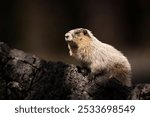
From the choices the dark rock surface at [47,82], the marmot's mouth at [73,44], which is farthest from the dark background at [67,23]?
the dark rock surface at [47,82]

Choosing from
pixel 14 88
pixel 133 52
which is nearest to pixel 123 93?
pixel 14 88

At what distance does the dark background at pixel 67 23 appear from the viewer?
11469mm

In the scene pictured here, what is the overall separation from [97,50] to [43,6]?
502cm

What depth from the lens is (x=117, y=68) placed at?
Answer: 6703 mm

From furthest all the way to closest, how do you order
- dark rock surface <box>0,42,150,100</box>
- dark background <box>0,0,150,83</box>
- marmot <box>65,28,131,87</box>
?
dark background <box>0,0,150,83</box>, marmot <box>65,28,131,87</box>, dark rock surface <box>0,42,150,100</box>

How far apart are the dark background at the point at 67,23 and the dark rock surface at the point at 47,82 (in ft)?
16.6

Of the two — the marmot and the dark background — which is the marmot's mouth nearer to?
the marmot

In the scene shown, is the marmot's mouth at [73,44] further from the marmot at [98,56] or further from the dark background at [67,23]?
the dark background at [67,23]

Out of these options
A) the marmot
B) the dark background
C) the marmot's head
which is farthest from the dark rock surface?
the dark background

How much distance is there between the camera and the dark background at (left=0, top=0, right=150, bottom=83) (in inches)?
452

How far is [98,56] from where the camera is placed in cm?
675

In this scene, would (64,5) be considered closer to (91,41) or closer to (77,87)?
(91,41)

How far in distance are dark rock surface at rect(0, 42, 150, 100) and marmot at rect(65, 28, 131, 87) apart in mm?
433

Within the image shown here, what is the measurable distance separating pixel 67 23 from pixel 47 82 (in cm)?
579
